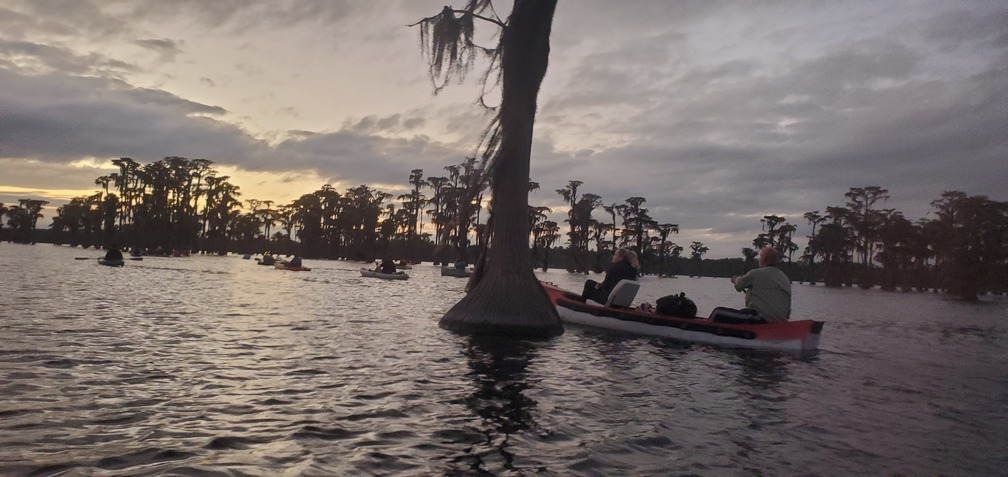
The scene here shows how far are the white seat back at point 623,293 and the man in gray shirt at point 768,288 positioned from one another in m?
3.03

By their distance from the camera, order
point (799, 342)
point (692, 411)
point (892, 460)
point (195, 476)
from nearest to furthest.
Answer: point (195, 476), point (892, 460), point (692, 411), point (799, 342)

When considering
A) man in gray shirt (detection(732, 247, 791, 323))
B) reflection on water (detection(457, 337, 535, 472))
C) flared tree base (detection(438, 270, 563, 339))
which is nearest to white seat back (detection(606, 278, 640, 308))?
flared tree base (detection(438, 270, 563, 339))

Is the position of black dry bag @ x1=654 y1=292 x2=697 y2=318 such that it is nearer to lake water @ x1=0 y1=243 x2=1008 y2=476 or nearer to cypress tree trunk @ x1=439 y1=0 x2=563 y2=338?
lake water @ x1=0 y1=243 x2=1008 y2=476

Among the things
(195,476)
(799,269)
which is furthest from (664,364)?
(799,269)

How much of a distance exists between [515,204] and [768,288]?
6.88m

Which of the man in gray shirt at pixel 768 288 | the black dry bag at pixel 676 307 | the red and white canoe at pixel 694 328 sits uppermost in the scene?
the man in gray shirt at pixel 768 288

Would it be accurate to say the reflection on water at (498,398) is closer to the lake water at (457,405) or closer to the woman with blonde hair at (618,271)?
the lake water at (457,405)

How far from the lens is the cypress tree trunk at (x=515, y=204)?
1458 cm

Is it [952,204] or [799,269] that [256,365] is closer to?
[952,204]

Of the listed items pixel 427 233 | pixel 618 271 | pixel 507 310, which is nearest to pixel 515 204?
pixel 507 310

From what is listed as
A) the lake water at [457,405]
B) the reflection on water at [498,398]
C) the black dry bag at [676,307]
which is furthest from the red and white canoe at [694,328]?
the reflection on water at [498,398]

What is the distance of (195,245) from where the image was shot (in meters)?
123

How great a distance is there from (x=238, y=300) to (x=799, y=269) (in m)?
166

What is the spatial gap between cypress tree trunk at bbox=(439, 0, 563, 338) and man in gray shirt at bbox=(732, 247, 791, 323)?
16.7 feet
